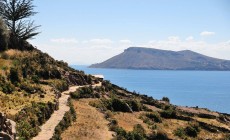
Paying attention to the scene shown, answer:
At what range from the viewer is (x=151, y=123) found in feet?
188

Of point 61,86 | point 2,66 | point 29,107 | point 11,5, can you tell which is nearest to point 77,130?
point 29,107

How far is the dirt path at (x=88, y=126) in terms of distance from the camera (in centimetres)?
3712

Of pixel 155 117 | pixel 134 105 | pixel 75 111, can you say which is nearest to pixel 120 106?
pixel 134 105

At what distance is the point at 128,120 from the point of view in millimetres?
55969

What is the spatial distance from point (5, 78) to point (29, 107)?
13.2m

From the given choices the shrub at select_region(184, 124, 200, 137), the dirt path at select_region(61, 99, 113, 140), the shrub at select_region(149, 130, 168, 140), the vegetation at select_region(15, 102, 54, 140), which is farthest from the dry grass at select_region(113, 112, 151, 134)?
the vegetation at select_region(15, 102, 54, 140)

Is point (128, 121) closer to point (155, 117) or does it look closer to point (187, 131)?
point (155, 117)

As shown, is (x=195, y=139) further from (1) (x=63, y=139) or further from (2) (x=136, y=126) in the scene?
(1) (x=63, y=139)

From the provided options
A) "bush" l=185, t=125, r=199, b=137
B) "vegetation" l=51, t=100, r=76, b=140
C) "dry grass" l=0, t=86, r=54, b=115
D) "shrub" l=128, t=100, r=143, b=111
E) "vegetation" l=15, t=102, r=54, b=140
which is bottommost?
"bush" l=185, t=125, r=199, b=137

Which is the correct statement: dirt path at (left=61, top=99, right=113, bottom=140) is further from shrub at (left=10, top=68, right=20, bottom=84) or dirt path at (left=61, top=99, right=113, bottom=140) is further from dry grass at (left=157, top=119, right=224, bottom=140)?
dry grass at (left=157, top=119, right=224, bottom=140)

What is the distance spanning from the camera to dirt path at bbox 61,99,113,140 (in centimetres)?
3712

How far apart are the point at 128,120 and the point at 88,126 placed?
14.7 meters

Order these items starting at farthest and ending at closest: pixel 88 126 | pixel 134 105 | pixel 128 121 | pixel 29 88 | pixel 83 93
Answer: pixel 134 105 → pixel 83 93 → pixel 128 121 → pixel 29 88 → pixel 88 126

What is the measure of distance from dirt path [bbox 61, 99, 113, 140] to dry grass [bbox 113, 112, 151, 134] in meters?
3.06
